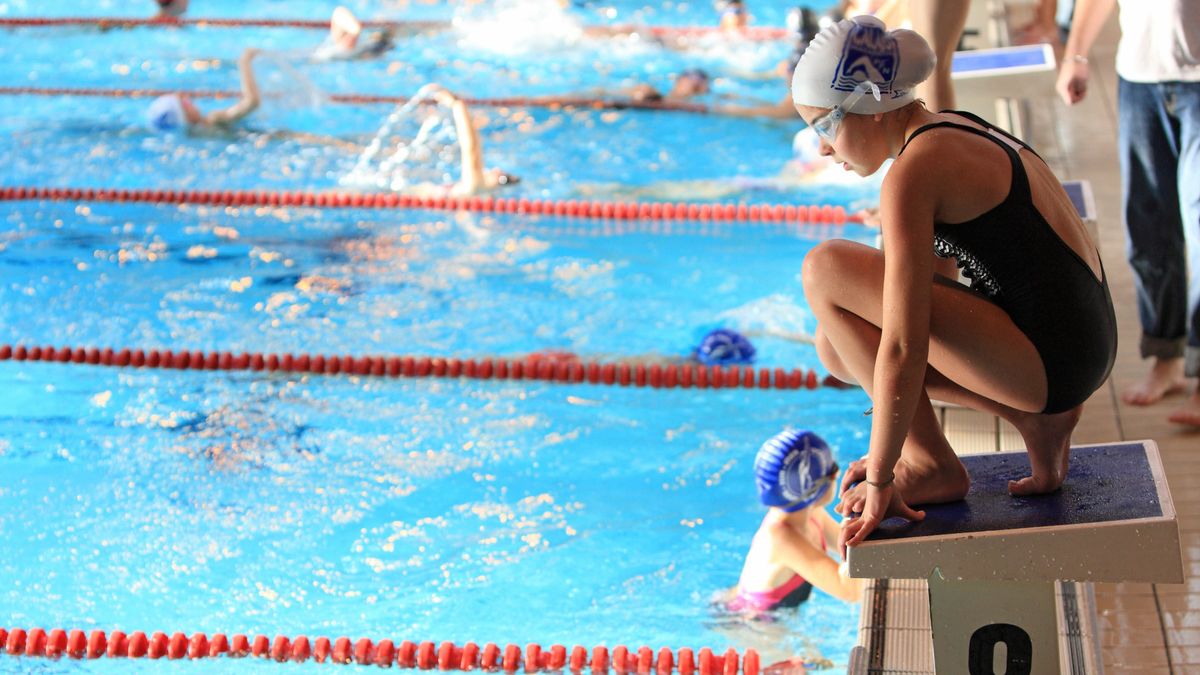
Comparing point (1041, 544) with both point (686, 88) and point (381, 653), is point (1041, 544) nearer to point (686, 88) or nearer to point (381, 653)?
point (381, 653)

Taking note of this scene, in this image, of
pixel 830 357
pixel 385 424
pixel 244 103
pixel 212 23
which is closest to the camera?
pixel 830 357

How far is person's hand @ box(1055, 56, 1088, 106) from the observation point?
376 cm

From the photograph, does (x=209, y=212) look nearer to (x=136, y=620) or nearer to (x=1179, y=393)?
(x=136, y=620)

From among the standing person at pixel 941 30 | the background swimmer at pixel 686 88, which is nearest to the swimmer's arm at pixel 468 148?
the background swimmer at pixel 686 88

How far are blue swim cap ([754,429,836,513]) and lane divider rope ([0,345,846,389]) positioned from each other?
1.41 m

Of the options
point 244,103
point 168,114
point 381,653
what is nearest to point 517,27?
point 244,103

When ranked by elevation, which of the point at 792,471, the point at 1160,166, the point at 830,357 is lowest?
the point at 792,471

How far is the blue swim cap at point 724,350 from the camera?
4848 millimetres

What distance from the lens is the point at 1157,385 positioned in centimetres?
386

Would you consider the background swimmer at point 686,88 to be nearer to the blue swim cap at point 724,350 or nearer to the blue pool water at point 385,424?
the blue pool water at point 385,424

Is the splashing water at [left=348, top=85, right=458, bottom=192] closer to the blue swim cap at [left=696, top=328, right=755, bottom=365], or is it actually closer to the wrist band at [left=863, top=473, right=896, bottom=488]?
the blue swim cap at [left=696, top=328, right=755, bottom=365]

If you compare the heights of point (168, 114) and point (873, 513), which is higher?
point (873, 513)

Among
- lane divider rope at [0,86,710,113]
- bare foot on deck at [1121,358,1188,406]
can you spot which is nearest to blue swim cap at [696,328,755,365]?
bare foot on deck at [1121,358,1188,406]

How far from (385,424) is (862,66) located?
293 centimetres
